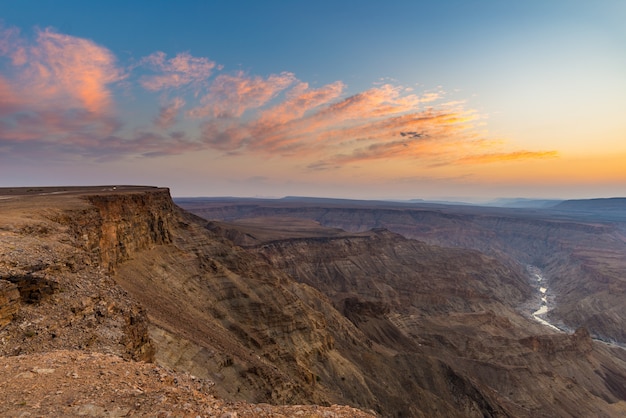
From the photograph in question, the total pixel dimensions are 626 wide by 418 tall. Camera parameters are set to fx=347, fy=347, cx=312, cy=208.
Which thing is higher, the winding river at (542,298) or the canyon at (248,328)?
the canyon at (248,328)

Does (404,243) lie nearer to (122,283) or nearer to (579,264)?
(579,264)

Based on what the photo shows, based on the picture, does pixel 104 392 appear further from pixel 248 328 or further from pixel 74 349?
pixel 248 328

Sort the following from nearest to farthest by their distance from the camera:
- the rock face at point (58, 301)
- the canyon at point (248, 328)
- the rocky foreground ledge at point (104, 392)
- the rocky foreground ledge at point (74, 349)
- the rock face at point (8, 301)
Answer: the rocky foreground ledge at point (104, 392), the rocky foreground ledge at point (74, 349), the canyon at point (248, 328), the rock face at point (8, 301), the rock face at point (58, 301)

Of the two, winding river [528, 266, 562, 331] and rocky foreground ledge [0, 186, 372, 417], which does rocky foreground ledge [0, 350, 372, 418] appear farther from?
winding river [528, 266, 562, 331]

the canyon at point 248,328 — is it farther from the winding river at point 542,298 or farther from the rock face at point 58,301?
the winding river at point 542,298

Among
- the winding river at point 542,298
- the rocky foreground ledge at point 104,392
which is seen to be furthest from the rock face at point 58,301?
the winding river at point 542,298

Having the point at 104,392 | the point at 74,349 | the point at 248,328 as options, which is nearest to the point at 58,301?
the point at 74,349

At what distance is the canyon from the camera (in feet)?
32.4

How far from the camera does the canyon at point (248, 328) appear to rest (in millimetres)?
9883

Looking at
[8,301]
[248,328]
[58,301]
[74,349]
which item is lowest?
[248,328]

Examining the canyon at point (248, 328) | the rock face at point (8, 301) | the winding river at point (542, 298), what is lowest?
the winding river at point (542, 298)

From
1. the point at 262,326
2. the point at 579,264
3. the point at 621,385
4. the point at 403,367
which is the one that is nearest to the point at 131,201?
the point at 262,326

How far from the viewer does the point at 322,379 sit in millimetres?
37156

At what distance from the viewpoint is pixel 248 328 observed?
35500mm
